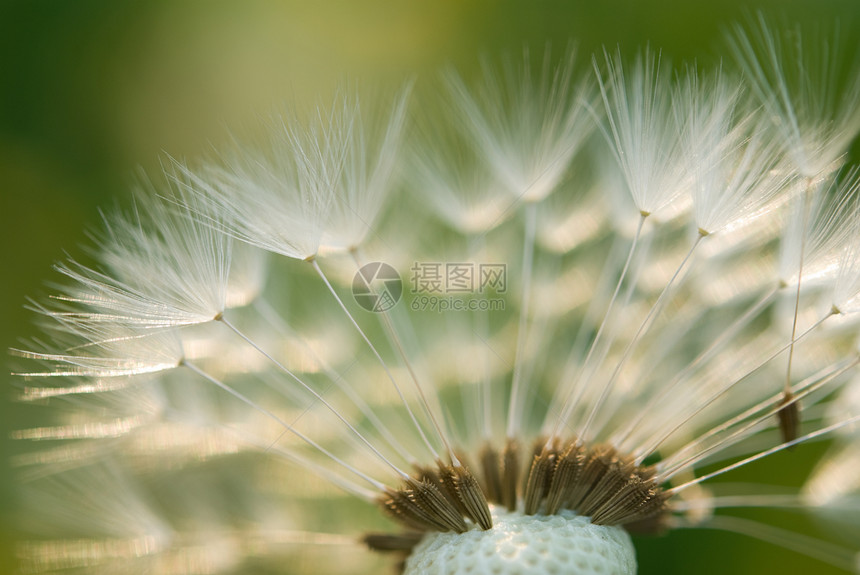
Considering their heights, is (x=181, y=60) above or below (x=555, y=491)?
above

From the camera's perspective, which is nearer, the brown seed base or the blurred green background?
the brown seed base

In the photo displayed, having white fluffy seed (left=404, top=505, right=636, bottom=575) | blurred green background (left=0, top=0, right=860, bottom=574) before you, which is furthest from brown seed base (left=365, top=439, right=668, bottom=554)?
blurred green background (left=0, top=0, right=860, bottom=574)

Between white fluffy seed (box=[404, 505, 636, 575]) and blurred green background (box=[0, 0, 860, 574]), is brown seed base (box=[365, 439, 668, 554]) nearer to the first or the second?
white fluffy seed (box=[404, 505, 636, 575])

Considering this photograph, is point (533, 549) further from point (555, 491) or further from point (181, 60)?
point (181, 60)

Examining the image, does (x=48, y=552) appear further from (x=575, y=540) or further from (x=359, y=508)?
(x=575, y=540)

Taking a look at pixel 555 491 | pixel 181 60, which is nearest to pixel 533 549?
pixel 555 491

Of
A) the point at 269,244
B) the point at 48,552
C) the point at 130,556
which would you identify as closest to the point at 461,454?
the point at 269,244
